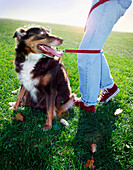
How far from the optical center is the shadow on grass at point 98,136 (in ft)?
6.05

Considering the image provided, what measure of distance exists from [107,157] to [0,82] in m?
2.79

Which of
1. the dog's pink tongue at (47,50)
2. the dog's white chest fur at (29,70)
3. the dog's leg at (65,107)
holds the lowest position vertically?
the dog's leg at (65,107)

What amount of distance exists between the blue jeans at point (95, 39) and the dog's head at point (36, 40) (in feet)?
1.56

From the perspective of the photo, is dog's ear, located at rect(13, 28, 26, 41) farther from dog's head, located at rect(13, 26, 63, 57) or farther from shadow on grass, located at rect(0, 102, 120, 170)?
shadow on grass, located at rect(0, 102, 120, 170)

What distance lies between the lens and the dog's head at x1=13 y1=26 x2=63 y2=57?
2.04 m

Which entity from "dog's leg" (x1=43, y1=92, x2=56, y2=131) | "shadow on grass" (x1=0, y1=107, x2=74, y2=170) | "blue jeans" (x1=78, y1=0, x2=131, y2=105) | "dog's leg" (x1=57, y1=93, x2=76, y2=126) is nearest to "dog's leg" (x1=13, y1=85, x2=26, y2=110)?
"shadow on grass" (x1=0, y1=107, x2=74, y2=170)

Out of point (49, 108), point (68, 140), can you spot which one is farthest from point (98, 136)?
point (49, 108)

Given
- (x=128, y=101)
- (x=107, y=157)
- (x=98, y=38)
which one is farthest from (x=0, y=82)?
(x=128, y=101)

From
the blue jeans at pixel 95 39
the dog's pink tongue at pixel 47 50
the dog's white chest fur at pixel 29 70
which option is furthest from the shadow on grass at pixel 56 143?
the dog's pink tongue at pixel 47 50

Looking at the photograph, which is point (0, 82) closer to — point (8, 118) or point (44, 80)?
point (8, 118)

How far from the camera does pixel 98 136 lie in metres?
2.22

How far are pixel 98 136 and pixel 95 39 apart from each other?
153 cm

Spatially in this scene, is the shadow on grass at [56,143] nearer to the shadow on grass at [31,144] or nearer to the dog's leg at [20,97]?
the shadow on grass at [31,144]

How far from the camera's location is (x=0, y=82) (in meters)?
3.33
